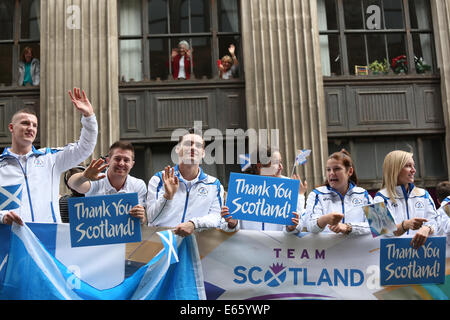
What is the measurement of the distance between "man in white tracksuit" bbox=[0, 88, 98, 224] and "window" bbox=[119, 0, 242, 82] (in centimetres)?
770

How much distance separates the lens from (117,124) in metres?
12.5

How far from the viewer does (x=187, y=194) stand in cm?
570

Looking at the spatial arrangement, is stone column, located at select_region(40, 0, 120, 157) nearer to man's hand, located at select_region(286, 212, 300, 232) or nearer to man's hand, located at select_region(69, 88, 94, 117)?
man's hand, located at select_region(69, 88, 94, 117)

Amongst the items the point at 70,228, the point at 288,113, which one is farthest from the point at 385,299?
the point at 288,113

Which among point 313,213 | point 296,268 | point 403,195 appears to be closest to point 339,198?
point 313,213

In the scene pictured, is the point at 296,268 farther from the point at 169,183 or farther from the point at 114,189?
the point at 114,189

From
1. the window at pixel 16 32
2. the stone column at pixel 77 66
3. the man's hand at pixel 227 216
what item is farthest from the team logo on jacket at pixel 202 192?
the window at pixel 16 32

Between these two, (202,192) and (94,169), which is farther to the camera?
(202,192)

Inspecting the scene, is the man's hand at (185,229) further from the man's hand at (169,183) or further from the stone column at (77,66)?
the stone column at (77,66)

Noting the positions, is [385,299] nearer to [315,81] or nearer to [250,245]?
[250,245]

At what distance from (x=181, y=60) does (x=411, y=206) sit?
330 inches

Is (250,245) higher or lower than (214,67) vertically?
lower
